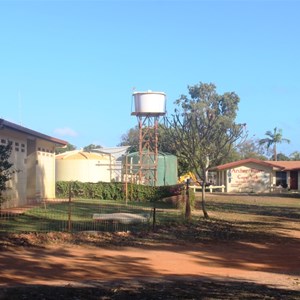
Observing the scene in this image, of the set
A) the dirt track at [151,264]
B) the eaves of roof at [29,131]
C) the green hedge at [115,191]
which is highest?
the eaves of roof at [29,131]

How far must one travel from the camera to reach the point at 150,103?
38.1m

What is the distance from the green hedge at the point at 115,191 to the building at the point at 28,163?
3.74m

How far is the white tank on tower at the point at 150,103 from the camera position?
38062 mm

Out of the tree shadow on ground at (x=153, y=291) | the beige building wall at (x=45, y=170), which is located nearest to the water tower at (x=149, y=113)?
the beige building wall at (x=45, y=170)

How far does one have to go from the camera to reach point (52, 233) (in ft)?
43.7

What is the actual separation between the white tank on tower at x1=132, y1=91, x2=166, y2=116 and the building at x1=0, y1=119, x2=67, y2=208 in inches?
510

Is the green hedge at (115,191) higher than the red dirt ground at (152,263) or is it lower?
higher

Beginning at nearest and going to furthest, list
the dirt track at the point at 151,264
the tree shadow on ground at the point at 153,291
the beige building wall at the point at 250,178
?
the tree shadow on ground at the point at 153,291 < the dirt track at the point at 151,264 < the beige building wall at the point at 250,178

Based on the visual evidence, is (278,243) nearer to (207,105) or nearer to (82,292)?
(82,292)

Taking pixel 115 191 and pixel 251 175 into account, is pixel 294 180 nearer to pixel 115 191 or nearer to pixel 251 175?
pixel 251 175

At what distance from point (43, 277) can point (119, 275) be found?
138 centimetres

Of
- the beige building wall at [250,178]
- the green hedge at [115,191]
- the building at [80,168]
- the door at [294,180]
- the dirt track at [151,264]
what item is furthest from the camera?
the door at [294,180]

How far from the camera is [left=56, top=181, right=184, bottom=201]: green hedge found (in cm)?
2870

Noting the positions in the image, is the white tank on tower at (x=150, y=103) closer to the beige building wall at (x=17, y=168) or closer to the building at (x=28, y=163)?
the building at (x=28, y=163)
